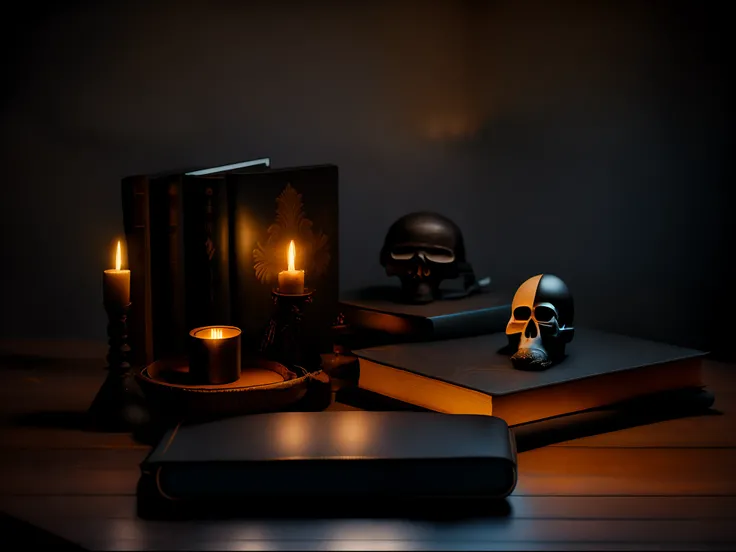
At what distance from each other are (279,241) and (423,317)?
255 millimetres

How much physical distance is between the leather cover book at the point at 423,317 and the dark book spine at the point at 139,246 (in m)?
0.34

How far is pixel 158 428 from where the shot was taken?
1.17 m

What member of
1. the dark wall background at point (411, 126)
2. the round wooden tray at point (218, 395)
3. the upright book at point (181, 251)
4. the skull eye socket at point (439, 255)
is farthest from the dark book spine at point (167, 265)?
the dark wall background at point (411, 126)

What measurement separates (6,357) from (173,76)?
0.66 meters

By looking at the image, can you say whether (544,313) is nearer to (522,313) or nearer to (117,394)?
(522,313)

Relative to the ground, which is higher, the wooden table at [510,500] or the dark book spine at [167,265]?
the dark book spine at [167,265]

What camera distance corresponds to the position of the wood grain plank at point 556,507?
3.13ft

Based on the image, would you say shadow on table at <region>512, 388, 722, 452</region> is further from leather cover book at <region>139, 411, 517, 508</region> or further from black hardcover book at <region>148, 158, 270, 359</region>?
black hardcover book at <region>148, 158, 270, 359</region>

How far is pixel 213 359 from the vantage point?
1.15 m

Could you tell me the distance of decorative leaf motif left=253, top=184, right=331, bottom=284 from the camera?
4.48 ft

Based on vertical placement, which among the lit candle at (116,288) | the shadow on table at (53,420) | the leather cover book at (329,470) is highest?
the lit candle at (116,288)

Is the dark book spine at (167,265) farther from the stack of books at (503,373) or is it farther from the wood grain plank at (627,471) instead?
the wood grain plank at (627,471)

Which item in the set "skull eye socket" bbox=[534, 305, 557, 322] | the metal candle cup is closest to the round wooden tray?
the metal candle cup

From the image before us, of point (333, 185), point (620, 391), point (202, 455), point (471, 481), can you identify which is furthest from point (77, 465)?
point (620, 391)
